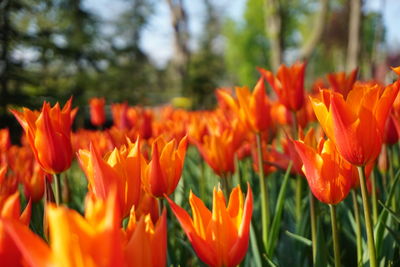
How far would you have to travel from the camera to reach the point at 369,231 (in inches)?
38.2

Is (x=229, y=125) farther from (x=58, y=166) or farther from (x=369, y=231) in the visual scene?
(x=369, y=231)

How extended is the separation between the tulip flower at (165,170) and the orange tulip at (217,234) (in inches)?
10.0

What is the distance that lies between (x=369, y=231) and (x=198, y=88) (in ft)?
58.3

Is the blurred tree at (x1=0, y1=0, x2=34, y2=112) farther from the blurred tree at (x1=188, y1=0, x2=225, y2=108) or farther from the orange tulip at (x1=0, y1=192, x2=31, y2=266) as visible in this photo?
the orange tulip at (x1=0, y1=192, x2=31, y2=266)

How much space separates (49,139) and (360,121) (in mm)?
786

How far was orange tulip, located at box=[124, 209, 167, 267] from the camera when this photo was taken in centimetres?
63

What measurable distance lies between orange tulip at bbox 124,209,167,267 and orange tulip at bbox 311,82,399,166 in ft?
1.57

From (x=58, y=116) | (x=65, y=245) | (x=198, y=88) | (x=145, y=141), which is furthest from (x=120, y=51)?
(x=65, y=245)

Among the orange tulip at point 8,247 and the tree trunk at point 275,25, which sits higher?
the tree trunk at point 275,25

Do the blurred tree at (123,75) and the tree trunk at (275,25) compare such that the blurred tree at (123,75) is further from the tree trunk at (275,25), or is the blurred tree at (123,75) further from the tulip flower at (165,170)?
the tulip flower at (165,170)

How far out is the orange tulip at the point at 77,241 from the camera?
530 millimetres

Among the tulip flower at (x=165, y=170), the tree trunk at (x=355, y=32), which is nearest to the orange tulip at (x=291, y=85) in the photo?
the tulip flower at (x=165, y=170)

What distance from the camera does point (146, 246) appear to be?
66 centimetres

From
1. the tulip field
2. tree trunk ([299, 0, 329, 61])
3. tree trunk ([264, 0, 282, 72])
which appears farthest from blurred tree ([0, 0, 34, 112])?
Answer: tree trunk ([299, 0, 329, 61])
